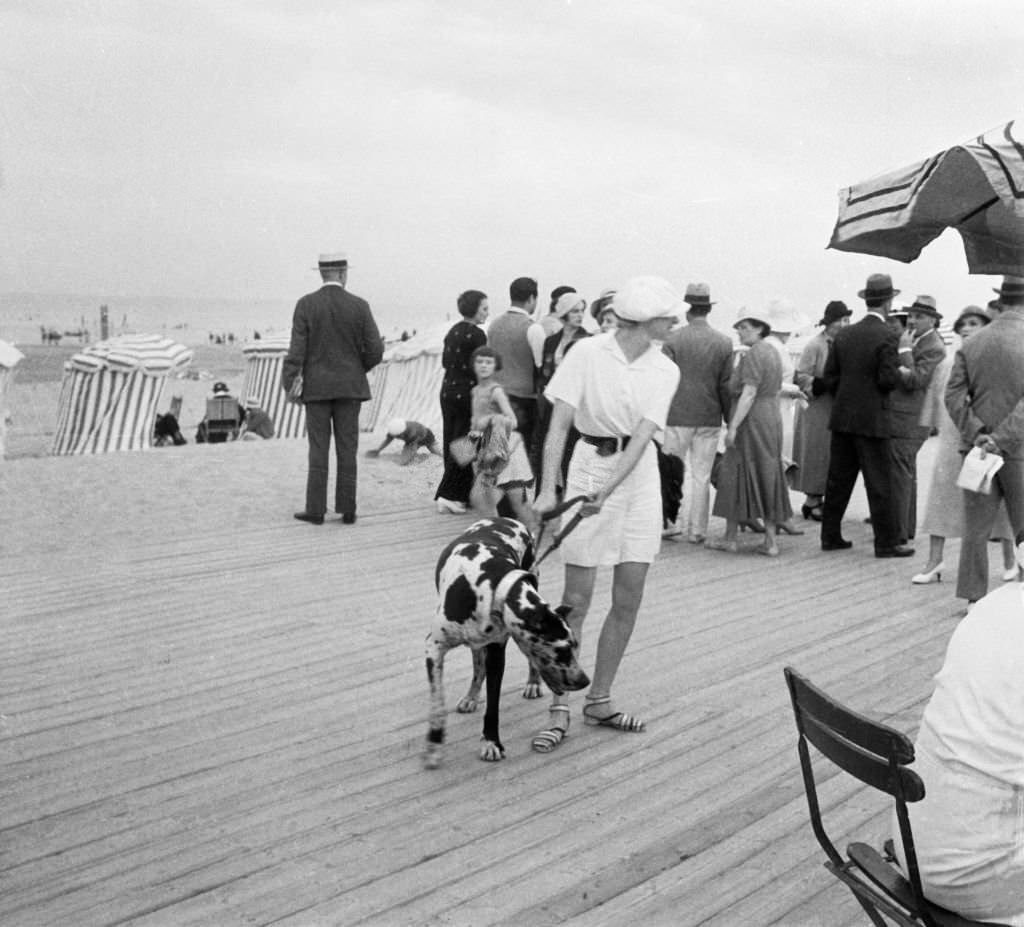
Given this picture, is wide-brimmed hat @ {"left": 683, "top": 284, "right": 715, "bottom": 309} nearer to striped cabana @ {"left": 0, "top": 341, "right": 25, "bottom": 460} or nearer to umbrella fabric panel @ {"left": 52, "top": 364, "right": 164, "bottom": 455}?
striped cabana @ {"left": 0, "top": 341, "right": 25, "bottom": 460}

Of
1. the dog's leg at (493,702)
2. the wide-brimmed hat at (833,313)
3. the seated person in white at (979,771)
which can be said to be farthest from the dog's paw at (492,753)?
the wide-brimmed hat at (833,313)

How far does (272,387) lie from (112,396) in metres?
3.83

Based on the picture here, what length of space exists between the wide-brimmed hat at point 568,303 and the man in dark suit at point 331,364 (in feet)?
4.64

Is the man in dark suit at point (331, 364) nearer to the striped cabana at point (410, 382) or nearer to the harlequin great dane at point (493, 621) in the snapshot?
the harlequin great dane at point (493, 621)

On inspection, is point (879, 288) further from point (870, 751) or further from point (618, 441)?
point (870, 751)

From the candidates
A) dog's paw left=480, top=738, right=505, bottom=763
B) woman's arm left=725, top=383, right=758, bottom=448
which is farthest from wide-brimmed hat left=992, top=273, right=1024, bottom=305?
dog's paw left=480, top=738, right=505, bottom=763

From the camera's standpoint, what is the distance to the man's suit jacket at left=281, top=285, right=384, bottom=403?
9883mm

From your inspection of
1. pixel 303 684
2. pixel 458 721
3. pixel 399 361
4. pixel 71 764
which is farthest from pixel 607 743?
pixel 399 361

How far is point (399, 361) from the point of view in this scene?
19891 millimetres

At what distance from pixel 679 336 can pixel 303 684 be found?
4694 mm

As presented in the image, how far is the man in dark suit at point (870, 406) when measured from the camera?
9031 millimetres

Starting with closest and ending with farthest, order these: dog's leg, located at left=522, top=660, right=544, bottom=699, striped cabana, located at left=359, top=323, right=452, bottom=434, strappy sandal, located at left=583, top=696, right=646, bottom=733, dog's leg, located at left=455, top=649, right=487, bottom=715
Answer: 1. strappy sandal, located at left=583, top=696, right=646, bottom=733
2. dog's leg, located at left=455, top=649, right=487, bottom=715
3. dog's leg, located at left=522, top=660, right=544, bottom=699
4. striped cabana, located at left=359, top=323, right=452, bottom=434

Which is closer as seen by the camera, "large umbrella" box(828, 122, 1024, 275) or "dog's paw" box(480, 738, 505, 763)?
"large umbrella" box(828, 122, 1024, 275)

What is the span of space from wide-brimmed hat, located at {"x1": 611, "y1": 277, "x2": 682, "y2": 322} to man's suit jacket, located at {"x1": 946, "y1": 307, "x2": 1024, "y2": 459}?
8.16 ft
